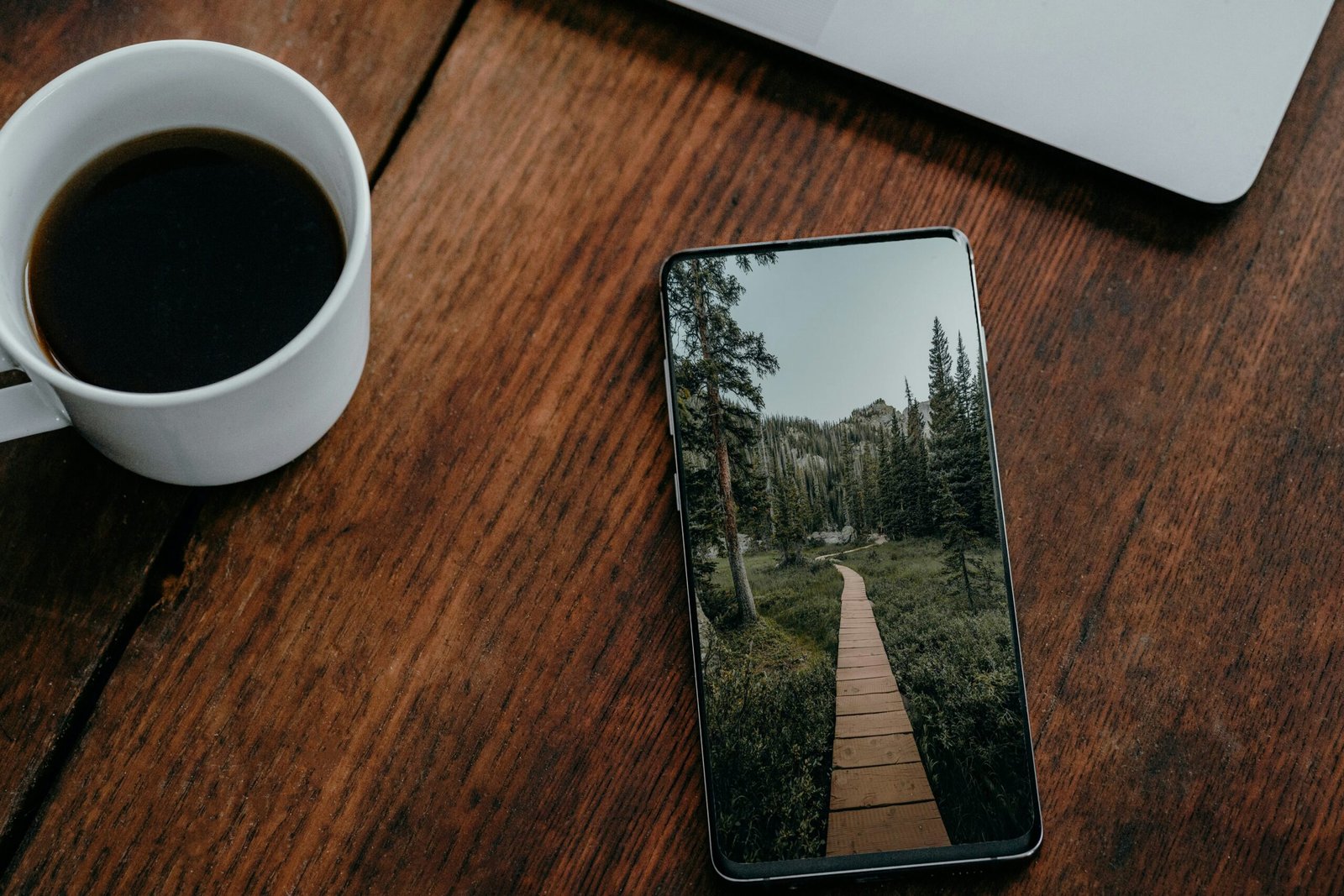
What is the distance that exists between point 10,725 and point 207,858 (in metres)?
0.12

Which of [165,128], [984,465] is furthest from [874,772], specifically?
[165,128]

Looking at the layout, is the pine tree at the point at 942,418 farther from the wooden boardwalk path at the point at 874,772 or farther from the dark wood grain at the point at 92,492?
the dark wood grain at the point at 92,492

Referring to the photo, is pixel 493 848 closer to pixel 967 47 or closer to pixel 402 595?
pixel 402 595

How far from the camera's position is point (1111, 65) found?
507 mm

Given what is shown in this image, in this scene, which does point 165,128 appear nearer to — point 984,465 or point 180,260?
point 180,260

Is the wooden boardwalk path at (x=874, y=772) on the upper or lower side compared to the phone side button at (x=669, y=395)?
lower

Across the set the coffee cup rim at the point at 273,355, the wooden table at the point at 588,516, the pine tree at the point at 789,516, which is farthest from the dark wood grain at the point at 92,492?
the pine tree at the point at 789,516

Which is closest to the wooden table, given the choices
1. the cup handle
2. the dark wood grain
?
the dark wood grain

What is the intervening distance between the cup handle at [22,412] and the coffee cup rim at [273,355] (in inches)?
1.1

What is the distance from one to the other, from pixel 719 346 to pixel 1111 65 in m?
0.27

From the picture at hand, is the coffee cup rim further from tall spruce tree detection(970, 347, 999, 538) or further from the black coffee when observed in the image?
tall spruce tree detection(970, 347, 999, 538)

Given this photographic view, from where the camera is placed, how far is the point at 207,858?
46 centimetres

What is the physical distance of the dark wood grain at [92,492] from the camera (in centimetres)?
46

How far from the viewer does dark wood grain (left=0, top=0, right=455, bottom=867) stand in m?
0.46
